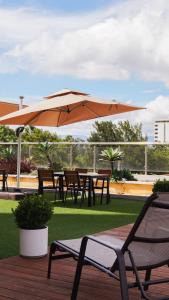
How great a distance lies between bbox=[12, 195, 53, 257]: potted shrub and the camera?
523 cm

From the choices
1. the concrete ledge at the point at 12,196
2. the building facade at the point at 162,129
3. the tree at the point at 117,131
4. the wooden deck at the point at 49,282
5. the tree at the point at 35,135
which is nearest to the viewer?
the wooden deck at the point at 49,282

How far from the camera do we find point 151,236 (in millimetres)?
3330

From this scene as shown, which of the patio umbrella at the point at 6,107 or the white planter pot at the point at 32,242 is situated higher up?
the patio umbrella at the point at 6,107

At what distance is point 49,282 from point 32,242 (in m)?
0.89

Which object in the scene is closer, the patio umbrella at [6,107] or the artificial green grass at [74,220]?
the artificial green grass at [74,220]

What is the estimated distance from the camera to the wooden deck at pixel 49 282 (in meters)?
4.04

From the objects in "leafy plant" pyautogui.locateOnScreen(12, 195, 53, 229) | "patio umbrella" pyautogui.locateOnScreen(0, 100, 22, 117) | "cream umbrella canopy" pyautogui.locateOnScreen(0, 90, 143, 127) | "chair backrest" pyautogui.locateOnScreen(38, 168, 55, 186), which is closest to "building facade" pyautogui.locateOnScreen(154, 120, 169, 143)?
"cream umbrella canopy" pyautogui.locateOnScreen(0, 90, 143, 127)

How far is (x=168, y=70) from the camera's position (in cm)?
6606

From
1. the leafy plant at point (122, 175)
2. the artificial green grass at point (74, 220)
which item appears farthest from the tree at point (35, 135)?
the artificial green grass at point (74, 220)

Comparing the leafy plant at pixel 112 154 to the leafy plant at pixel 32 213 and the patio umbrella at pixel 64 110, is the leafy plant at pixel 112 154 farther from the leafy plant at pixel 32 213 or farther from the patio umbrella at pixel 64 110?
the leafy plant at pixel 32 213

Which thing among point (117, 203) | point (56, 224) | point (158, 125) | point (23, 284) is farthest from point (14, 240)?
point (158, 125)

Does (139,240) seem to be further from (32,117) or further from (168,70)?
(168,70)

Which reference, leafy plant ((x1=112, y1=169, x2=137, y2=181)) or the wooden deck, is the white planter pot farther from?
leafy plant ((x1=112, y1=169, x2=137, y2=181))

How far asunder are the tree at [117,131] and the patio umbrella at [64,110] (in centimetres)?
4434
